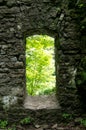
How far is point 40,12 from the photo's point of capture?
5906mm

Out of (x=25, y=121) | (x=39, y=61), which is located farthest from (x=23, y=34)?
(x=39, y=61)

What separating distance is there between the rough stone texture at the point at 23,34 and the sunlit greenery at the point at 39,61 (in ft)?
8.95

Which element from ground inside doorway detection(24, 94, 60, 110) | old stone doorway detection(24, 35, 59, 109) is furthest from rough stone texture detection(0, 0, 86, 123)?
old stone doorway detection(24, 35, 59, 109)

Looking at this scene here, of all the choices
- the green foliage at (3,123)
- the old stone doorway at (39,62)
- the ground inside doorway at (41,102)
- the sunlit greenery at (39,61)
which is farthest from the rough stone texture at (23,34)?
the sunlit greenery at (39,61)

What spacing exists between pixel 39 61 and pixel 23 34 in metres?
3.65

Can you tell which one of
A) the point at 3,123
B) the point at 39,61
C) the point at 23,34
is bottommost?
the point at 3,123

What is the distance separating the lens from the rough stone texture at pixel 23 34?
589 cm

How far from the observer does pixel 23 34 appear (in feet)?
19.6

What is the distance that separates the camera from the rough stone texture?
589cm

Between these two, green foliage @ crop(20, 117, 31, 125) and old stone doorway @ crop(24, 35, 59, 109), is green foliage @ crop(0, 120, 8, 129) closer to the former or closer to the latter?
green foliage @ crop(20, 117, 31, 125)

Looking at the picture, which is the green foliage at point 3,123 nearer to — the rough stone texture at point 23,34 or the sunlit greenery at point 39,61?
the rough stone texture at point 23,34

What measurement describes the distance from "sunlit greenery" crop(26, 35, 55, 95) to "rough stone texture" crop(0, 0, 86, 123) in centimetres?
273

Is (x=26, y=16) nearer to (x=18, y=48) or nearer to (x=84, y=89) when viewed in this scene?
(x=18, y=48)

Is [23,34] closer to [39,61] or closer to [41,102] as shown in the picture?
[41,102]
